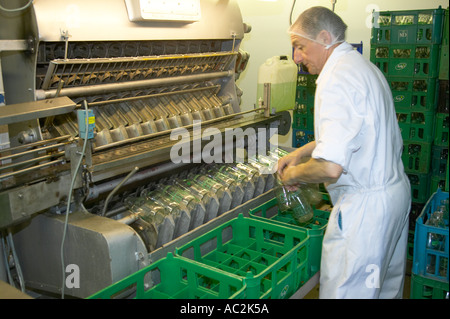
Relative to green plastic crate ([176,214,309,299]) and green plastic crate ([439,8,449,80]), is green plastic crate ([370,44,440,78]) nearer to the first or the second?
green plastic crate ([439,8,449,80])

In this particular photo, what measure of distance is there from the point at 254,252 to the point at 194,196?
492 millimetres

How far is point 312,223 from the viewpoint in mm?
2920

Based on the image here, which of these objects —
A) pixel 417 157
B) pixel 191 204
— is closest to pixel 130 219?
pixel 191 204

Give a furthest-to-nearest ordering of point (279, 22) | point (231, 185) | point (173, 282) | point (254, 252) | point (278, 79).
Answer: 1. point (279, 22)
2. point (278, 79)
3. point (231, 185)
4. point (254, 252)
5. point (173, 282)

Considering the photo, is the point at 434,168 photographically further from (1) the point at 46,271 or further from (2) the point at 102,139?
(1) the point at 46,271

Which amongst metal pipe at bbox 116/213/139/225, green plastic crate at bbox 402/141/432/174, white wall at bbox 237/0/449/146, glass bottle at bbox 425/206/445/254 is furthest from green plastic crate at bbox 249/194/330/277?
white wall at bbox 237/0/449/146

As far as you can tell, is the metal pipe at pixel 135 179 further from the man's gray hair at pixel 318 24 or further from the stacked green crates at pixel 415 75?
the stacked green crates at pixel 415 75

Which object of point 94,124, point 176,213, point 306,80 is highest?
point 306,80

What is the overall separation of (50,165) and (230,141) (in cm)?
126

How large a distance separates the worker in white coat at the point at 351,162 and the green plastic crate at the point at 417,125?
195 centimetres

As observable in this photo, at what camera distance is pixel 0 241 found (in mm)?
2275

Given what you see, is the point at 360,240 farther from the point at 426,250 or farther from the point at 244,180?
the point at 244,180

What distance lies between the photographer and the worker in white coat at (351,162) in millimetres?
1838
